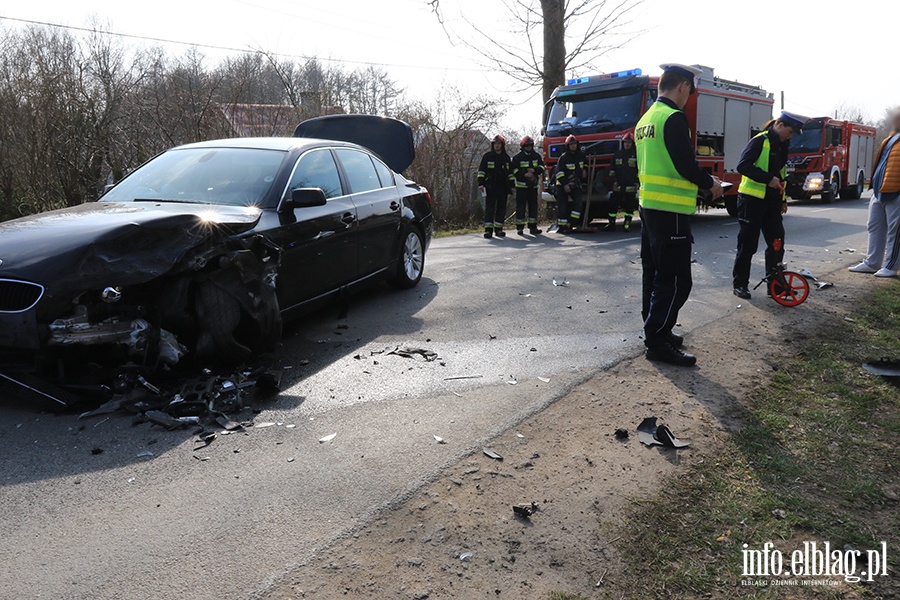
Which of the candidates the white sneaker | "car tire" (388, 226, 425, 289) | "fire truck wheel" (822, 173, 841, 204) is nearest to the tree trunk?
"fire truck wheel" (822, 173, 841, 204)

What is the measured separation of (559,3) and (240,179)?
54.8ft

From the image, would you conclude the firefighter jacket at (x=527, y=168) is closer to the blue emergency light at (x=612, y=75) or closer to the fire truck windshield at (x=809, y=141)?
the blue emergency light at (x=612, y=75)

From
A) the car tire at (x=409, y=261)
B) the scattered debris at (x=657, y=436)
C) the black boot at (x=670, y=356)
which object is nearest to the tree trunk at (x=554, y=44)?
the car tire at (x=409, y=261)

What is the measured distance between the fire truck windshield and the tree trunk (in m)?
8.92

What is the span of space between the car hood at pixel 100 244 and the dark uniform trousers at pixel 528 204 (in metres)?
9.87

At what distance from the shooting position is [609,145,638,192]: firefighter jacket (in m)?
13.2

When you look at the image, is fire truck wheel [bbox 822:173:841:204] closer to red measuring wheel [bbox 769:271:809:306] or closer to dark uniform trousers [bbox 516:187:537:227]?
dark uniform trousers [bbox 516:187:537:227]

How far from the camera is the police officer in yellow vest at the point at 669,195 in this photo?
4.91 meters

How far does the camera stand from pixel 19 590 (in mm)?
2467

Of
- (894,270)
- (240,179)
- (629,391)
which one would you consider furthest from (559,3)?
(629,391)

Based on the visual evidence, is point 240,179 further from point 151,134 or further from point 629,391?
point 151,134

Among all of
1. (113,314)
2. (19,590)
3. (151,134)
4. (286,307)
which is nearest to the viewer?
(19,590)

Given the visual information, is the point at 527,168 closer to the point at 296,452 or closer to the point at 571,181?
the point at 571,181

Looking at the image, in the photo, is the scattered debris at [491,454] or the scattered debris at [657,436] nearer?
the scattered debris at [491,454]
